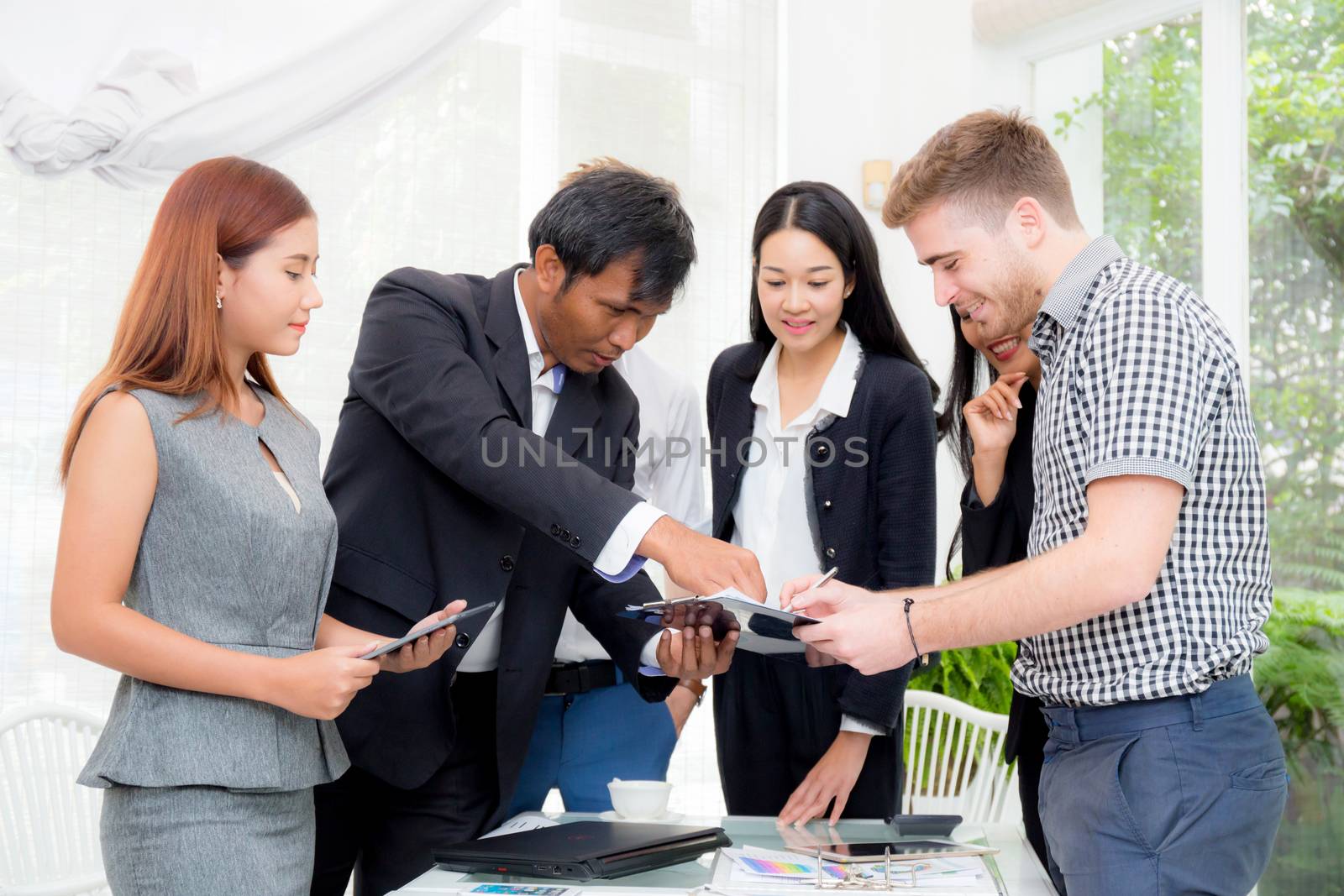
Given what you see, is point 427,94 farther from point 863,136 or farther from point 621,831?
point 621,831

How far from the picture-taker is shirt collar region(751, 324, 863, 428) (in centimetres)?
214

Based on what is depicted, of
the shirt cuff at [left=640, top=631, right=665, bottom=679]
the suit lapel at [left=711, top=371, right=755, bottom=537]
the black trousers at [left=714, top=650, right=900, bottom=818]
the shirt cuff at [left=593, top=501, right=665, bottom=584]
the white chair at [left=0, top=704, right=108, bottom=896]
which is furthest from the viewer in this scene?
the white chair at [left=0, top=704, right=108, bottom=896]

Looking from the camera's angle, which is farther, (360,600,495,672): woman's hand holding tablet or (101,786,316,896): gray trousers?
(360,600,495,672): woman's hand holding tablet

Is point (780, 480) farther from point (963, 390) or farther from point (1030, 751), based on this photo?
point (1030, 751)

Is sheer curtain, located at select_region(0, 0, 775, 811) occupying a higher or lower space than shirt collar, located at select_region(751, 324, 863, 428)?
higher

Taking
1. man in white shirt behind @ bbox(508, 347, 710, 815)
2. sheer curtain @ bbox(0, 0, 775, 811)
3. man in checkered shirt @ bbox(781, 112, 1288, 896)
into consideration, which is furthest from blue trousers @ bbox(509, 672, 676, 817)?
sheer curtain @ bbox(0, 0, 775, 811)

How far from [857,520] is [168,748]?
1.19 m

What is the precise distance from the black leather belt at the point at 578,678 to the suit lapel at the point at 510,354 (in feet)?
1.42

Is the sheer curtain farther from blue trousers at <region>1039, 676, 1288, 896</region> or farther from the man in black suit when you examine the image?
blue trousers at <region>1039, 676, 1288, 896</region>

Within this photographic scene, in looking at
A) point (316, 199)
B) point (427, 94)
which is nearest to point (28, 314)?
point (316, 199)

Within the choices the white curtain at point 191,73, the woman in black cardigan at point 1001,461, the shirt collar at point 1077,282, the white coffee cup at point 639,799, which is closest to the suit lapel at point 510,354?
the white coffee cup at point 639,799

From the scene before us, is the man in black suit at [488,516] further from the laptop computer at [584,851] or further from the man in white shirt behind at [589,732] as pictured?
the laptop computer at [584,851]

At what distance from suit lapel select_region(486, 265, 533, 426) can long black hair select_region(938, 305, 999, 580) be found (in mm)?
763

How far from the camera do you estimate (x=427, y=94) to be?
365 centimetres
